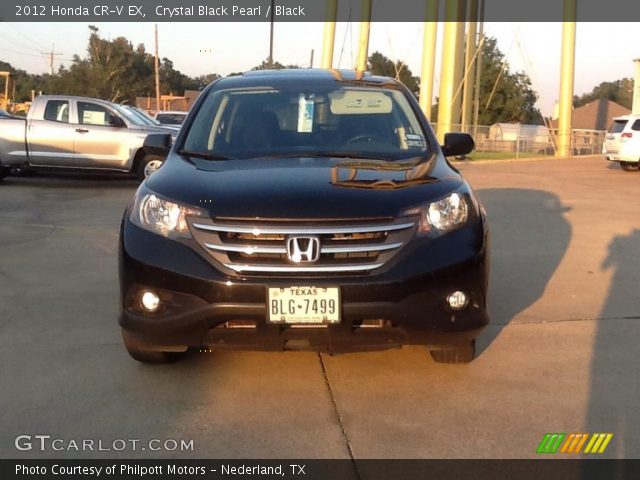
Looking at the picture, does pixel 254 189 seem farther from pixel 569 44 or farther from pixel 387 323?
pixel 569 44

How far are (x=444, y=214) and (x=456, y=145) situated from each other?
149 cm

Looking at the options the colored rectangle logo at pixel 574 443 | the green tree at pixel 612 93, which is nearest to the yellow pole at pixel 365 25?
the colored rectangle logo at pixel 574 443

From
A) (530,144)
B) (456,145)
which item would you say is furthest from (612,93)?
(456,145)

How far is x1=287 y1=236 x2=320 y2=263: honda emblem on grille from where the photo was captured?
3617mm

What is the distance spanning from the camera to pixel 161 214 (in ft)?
12.8

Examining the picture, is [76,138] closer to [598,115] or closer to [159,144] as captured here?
[159,144]

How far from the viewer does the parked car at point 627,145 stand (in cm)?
1898

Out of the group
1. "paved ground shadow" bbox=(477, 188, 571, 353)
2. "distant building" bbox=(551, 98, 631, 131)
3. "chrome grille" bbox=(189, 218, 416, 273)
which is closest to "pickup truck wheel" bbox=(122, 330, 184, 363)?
"chrome grille" bbox=(189, 218, 416, 273)

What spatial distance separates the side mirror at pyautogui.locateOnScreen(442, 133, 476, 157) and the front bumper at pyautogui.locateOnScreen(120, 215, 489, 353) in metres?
1.47

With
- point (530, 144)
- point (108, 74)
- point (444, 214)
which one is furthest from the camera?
point (108, 74)

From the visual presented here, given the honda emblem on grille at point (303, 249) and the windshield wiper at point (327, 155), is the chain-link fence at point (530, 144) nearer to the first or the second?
the windshield wiper at point (327, 155)

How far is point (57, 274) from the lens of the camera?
6746 millimetres
